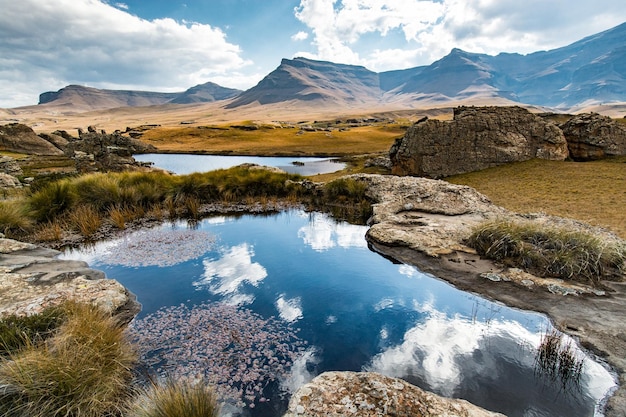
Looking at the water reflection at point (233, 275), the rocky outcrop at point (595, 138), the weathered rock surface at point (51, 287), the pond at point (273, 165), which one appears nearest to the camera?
the weathered rock surface at point (51, 287)

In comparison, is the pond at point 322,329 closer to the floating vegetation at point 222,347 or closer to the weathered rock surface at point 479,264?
the floating vegetation at point 222,347

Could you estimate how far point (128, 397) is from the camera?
190 inches

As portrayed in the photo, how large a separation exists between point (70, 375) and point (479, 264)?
878cm

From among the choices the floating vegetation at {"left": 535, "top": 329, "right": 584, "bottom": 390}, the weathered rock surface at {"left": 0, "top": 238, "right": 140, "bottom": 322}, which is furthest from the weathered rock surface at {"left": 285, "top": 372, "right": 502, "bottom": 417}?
the weathered rock surface at {"left": 0, "top": 238, "right": 140, "bottom": 322}

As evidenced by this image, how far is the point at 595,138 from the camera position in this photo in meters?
20.8

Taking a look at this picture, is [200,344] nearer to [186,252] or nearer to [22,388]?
[22,388]

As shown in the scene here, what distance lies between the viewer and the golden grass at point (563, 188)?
12555 mm

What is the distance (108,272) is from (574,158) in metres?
24.9

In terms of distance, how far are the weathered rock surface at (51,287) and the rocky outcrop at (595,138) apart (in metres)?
24.7

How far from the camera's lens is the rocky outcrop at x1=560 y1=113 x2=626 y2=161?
20.4 metres

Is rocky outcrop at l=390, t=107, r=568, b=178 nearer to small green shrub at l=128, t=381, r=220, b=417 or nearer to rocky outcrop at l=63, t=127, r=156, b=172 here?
small green shrub at l=128, t=381, r=220, b=417

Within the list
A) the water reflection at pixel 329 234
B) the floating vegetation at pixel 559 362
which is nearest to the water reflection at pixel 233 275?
the water reflection at pixel 329 234

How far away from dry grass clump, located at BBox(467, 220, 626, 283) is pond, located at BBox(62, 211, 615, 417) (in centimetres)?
209

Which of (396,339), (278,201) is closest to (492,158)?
(278,201)
